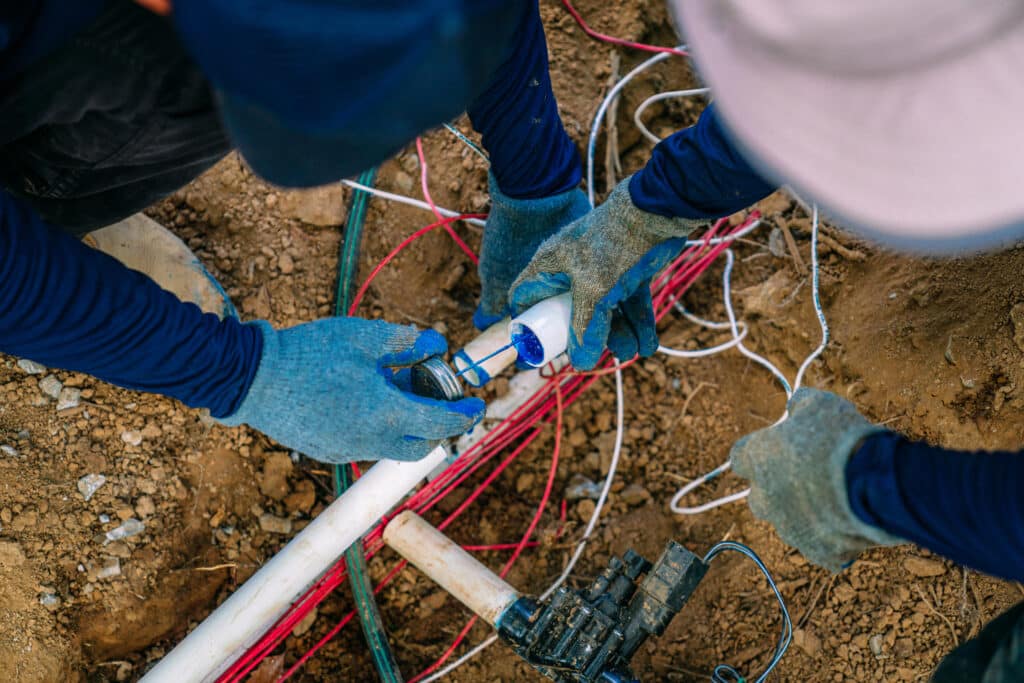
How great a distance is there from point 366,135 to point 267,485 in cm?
126

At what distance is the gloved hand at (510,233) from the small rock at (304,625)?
814mm

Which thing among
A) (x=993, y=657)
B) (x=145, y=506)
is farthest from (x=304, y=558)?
(x=993, y=657)

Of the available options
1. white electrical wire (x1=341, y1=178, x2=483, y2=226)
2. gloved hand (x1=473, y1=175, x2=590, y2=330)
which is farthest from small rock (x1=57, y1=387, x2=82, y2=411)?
gloved hand (x1=473, y1=175, x2=590, y2=330)

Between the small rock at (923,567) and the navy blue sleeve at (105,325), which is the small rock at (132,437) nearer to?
the navy blue sleeve at (105,325)

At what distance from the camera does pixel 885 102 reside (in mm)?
755

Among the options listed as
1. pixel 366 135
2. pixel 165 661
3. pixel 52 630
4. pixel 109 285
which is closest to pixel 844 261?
pixel 366 135

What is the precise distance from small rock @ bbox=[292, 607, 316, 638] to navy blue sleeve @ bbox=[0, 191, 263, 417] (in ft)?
2.18

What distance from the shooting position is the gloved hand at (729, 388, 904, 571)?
3.48ft

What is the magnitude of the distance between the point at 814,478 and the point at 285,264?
140 cm

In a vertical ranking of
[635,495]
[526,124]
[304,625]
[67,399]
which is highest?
[526,124]

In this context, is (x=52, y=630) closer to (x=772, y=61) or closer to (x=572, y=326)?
(x=572, y=326)

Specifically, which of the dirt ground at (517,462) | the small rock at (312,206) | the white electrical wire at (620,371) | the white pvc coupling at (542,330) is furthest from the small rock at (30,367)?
the white pvc coupling at (542,330)

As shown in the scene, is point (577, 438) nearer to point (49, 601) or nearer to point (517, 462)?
point (517, 462)

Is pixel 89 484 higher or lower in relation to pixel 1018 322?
lower
